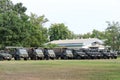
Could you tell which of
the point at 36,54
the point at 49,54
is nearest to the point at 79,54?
the point at 49,54

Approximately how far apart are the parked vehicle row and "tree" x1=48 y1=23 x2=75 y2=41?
263 feet

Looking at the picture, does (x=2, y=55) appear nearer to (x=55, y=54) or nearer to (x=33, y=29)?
(x=55, y=54)

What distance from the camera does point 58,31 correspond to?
149125mm

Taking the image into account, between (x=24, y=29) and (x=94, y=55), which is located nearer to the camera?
(x=94, y=55)

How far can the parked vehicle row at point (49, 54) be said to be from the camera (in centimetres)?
6028

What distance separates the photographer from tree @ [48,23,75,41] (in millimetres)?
149875

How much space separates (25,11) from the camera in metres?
91.9

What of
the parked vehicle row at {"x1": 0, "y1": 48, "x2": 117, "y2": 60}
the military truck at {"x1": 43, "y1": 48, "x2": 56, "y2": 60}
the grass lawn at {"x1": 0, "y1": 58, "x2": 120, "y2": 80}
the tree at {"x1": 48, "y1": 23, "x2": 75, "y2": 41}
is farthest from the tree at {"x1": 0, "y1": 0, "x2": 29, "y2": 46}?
the tree at {"x1": 48, "y1": 23, "x2": 75, "y2": 41}

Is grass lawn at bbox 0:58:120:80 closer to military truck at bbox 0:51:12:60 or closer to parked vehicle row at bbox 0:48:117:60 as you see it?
military truck at bbox 0:51:12:60

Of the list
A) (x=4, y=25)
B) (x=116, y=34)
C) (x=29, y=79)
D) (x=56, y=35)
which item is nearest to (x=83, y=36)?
(x=56, y=35)

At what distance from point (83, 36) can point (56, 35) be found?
30.1m

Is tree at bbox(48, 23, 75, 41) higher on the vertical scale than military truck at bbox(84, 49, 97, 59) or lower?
higher

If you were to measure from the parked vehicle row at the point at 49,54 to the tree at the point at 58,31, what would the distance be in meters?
80.2

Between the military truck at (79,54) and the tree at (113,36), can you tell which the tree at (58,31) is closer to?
the tree at (113,36)
